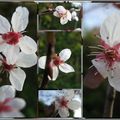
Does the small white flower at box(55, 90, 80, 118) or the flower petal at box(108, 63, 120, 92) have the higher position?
the flower petal at box(108, 63, 120, 92)

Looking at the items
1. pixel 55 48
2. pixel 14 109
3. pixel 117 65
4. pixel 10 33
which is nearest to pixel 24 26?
pixel 10 33

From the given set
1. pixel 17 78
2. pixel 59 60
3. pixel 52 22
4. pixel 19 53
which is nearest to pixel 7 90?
pixel 17 78

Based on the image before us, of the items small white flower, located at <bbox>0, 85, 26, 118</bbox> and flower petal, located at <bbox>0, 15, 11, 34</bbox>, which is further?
flower petal, located at <bbox>0, 15, 11, 34</bbox>

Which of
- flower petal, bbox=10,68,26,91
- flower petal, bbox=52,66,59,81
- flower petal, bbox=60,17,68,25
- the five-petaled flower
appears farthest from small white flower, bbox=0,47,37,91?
the five-petaled flower

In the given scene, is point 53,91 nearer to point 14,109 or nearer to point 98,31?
point 98,31

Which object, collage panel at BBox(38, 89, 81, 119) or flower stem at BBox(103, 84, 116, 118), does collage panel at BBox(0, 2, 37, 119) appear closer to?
collage panel at BBox(38, 89, 81, 119)

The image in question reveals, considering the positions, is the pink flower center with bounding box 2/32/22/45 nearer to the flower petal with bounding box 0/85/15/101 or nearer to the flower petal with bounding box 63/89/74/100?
the flower petal with bounding box 0/85/15/101

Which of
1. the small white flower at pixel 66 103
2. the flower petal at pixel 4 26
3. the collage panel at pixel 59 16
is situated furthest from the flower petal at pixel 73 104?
the flower petal at pixel 4 26

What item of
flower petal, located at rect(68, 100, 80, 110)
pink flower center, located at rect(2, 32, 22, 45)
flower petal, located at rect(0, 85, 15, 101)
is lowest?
flower petal, located at rect(68, 100, 80, 110)
